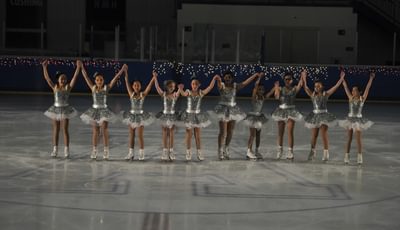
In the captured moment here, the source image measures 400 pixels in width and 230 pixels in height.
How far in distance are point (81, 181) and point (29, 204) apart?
5.41ft

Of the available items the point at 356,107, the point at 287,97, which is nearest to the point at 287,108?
the point at 287,97

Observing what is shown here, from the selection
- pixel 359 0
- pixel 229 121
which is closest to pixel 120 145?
pixel 229 121

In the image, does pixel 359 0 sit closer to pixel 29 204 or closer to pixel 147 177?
pixel 147 177

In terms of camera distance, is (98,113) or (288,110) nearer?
(98,113)

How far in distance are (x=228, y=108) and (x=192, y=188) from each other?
274 centimetres

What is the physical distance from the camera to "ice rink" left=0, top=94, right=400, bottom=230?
7730mm

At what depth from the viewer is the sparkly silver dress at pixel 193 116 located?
461 inches

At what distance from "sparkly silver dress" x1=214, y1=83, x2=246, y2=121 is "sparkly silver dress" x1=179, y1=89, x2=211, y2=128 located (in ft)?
1.17

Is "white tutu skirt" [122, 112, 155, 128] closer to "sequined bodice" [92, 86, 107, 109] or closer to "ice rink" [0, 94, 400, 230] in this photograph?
"sequined bodice" [92, 86, 107, 109]

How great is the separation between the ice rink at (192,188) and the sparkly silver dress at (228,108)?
766 millimetres

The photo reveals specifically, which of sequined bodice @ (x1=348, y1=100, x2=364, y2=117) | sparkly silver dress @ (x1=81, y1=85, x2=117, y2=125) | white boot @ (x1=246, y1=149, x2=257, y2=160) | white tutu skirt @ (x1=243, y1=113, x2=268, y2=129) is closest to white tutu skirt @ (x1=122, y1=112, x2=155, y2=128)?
sparkly silver dress @ (x1=81, y1=85, x2=117, y2=125)

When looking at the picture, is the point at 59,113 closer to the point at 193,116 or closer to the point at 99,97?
the point at 99,97

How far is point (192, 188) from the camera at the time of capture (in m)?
9.62

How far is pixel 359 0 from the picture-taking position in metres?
29.1
